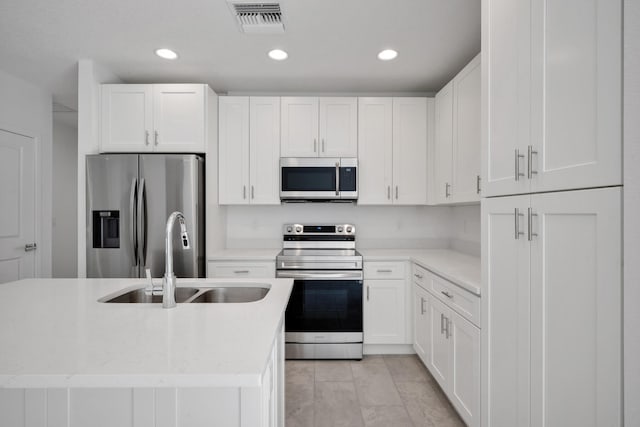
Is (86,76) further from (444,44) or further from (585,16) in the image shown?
(585,16)

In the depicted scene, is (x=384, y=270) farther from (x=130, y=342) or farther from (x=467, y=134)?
(x=130, y=342)

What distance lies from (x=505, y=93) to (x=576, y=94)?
1.33 ft

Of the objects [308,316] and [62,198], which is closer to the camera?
[308,316]

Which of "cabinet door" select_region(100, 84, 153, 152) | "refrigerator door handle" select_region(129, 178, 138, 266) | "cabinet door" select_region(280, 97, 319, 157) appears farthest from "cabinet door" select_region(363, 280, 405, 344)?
"cabinet door" select_region(100, 84, 153, 152)

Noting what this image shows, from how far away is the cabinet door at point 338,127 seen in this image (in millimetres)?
3209

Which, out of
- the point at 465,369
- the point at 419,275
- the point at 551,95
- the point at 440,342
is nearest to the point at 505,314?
the point at 465,369

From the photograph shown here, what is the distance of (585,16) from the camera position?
0.93 metres

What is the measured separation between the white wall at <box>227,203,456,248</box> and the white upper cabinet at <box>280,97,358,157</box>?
61 cm

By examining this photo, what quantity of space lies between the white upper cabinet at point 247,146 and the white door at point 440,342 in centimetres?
173

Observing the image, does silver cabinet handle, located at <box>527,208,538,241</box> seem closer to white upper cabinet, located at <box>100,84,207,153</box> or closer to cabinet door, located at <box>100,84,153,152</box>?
white upper cabinet, located at <box>100,84,207,153</box>

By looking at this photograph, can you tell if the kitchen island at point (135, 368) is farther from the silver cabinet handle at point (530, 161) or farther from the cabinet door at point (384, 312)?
the cabinet door at point (384, 312)

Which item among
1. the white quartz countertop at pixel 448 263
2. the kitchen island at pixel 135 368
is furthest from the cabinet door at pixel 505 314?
the kitchen island at pixel 135 368

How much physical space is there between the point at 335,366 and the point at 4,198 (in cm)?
338

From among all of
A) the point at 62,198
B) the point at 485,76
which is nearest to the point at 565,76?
the point at 485,76
